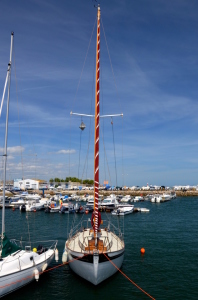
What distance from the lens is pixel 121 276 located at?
71.5 feet

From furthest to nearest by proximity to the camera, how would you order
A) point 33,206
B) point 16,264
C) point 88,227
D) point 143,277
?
point 33,206
point 88,227
point 143,277
point 16,264

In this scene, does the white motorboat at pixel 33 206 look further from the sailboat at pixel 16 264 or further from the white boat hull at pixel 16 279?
the white boat hull at pixel 16 279

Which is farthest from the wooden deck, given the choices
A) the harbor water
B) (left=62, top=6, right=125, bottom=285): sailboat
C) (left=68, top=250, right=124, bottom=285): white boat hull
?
the harbor water

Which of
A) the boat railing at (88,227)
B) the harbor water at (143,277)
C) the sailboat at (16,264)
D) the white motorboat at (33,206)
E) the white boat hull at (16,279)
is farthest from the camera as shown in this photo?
the white motorboat at (33,206)

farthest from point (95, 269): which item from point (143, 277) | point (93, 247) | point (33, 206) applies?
point (33, 206)

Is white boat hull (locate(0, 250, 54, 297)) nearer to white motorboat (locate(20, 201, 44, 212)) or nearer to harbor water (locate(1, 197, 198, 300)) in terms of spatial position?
harbor water (locate(1, 197, 198, 300))

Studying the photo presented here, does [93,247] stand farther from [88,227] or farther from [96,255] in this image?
[88,227]

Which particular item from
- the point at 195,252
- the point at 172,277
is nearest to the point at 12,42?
the point at 172,277

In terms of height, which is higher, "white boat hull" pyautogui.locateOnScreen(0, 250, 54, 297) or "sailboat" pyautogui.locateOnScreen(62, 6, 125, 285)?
"sailboat" pyautogui.locateOnScreen(62, 6, 125, 285)

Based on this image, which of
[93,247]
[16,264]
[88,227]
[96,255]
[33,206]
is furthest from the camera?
[33,206]

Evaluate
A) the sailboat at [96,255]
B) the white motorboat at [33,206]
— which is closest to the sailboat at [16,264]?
the sailboat at [96,255]

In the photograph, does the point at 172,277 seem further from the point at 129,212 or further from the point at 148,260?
the point at 129,212

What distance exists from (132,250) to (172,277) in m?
8.46

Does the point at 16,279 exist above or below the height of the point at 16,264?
below
